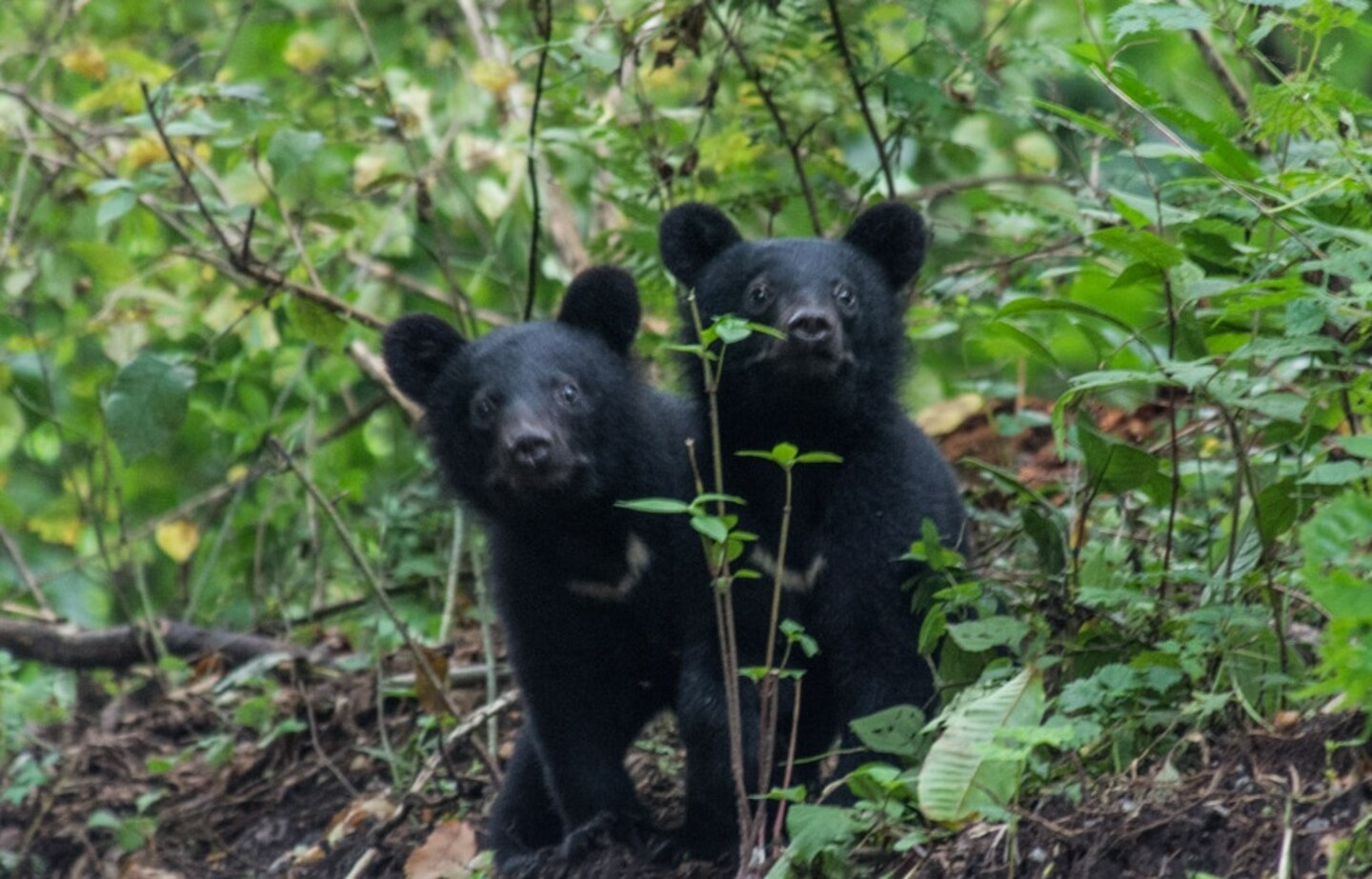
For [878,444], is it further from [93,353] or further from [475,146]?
[93,353]

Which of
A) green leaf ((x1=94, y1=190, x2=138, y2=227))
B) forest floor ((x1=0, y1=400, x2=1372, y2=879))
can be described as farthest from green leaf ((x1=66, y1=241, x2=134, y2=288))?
forest floor ((x1=0, y1=400, x2=1372, y2=879))

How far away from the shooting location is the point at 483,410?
524cm

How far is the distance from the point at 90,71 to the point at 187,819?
313 centimetres

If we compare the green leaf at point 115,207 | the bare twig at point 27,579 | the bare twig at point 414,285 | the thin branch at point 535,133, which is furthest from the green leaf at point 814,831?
the bare twig at point 27,579

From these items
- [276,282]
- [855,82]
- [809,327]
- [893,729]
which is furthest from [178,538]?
[893,729]

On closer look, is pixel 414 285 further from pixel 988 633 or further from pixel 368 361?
pixel 988 633

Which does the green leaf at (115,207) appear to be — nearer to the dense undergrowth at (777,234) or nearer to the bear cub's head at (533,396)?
the dense undergrowth at (777,234)

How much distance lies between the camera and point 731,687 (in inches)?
163

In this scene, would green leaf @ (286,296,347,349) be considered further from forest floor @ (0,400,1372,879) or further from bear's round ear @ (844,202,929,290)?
bear's round ear @ (844,202,929,290)

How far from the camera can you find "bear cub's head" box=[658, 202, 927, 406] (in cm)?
500

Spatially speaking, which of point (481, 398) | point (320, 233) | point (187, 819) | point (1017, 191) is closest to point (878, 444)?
point (481, 398)

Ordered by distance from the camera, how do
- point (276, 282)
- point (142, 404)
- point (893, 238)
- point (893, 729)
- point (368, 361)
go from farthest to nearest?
point (368, 361) → point (276, 282) → point (142, 404) → point (893, 238) → point (893, 729)

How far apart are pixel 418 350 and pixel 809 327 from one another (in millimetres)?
1251

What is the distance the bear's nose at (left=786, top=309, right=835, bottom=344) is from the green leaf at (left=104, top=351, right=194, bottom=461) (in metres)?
2.34
